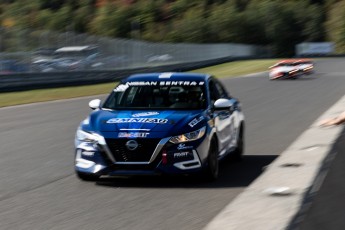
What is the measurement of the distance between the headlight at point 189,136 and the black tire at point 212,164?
0.28 m

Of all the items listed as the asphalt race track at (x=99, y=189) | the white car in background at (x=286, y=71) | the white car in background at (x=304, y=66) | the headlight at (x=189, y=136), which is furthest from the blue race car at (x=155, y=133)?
the white car in background at (x=304, y=66)

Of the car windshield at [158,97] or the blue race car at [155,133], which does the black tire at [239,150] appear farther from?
the car windshield at [158,97]

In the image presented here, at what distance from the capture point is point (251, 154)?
12445mm

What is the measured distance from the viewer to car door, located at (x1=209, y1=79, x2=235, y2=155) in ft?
33.7

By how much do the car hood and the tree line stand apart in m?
105

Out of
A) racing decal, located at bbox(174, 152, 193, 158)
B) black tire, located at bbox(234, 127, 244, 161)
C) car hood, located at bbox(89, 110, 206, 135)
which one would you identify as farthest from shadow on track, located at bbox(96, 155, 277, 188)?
car hood, located at bbox(89, 110, 206, 135)

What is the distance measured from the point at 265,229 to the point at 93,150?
5.05 metres

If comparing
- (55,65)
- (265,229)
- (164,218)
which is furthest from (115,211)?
(55,65)

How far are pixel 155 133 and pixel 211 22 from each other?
113 m

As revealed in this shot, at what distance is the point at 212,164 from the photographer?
31.7 feet

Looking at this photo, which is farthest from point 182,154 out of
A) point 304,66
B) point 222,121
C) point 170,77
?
point 304,66

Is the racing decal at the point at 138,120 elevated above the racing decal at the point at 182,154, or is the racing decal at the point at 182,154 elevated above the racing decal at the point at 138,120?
the racing decal at the point at 138,120

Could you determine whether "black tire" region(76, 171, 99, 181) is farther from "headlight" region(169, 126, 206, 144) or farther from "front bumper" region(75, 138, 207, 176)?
"headlight" region(169, 126, 206, 144)

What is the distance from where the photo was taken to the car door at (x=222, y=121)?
1026 cm
